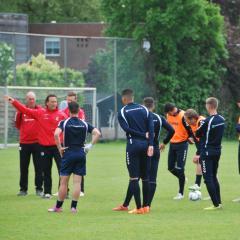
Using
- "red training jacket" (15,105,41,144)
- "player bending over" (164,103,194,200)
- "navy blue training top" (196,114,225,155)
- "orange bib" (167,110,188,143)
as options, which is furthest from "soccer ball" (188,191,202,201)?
"red training jacket" (15,105,41,144)

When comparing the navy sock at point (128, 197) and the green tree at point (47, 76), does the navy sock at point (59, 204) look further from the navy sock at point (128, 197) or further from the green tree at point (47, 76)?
the green tree at point (47, 76)

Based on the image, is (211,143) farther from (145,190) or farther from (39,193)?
(39,193)

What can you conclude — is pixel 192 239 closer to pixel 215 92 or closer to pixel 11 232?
pixel 11 232

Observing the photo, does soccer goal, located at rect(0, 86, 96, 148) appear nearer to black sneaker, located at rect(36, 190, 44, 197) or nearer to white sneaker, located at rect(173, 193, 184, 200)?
black sneaker, located at rect(36, 190, 44, 197)

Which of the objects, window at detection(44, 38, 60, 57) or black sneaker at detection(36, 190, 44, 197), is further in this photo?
window at detection(44, 38, 60, 57)

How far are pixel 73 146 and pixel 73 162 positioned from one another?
0.27 metres

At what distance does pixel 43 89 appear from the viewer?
32.5m

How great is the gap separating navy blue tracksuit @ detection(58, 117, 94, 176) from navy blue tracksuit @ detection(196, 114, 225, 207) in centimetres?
202

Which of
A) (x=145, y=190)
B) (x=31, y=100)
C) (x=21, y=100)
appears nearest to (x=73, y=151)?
(x=145, y=190)

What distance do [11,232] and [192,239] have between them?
2.56 meters

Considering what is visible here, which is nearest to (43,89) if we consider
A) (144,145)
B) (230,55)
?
(230,55)

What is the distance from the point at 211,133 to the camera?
14.9 m

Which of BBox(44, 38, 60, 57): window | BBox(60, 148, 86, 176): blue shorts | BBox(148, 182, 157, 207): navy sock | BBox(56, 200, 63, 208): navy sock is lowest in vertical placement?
BBox(56, 200, 63, 208): navy sock

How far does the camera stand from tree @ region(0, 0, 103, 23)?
6879 centimetres
